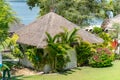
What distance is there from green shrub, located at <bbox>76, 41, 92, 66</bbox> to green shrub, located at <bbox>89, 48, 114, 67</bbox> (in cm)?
48

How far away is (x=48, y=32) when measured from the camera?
25.5m

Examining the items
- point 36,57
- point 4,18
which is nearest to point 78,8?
point 36,57

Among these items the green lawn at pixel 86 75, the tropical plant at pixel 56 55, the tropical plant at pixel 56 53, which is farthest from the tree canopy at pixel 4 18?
the tropical plant at pixel 56 55

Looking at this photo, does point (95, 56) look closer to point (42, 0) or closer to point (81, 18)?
point (81, 18)

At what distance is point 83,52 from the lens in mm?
27000

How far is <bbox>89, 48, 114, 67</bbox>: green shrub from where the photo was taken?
26.9 meters

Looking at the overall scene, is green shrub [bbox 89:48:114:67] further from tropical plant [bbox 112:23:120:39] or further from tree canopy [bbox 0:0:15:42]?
tree canopy [bbox 0:0:15:42]

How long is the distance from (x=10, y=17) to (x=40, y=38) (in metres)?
3.76

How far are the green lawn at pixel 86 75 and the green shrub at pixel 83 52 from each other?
1057 mm

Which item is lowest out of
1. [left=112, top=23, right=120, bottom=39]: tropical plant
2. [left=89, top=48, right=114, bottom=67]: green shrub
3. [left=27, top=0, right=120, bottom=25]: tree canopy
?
[left=89, top=48, right=114, bottom=67]: green shrub

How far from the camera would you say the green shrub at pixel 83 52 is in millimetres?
26797

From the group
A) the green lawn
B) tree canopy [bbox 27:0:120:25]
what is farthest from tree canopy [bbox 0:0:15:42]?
tree canopy [bbox 27:0:120:25]

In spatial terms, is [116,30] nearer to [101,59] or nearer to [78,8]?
[78,8]

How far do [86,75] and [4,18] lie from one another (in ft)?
24.0
